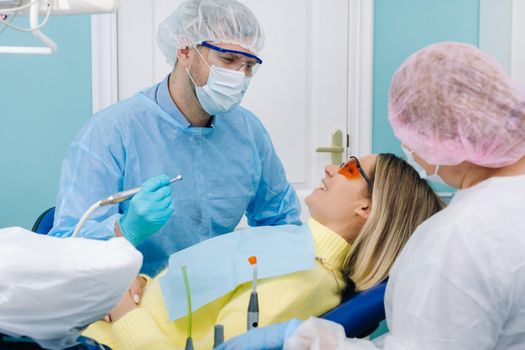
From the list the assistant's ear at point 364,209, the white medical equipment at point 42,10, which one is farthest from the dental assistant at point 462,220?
the white medical equipment at point 42,10

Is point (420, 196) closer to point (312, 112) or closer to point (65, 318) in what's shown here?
point (65, 318)

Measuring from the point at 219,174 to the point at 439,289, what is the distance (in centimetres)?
95

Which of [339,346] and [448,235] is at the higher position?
[448,235]

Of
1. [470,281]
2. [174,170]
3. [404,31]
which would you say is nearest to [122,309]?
[174,170]

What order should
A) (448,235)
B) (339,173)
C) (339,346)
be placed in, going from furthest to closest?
1. (339,173)
2. (339,346)
3. (448,235)

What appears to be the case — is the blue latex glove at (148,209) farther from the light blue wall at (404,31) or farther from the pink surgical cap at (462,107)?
the light blue wall at (404,31)

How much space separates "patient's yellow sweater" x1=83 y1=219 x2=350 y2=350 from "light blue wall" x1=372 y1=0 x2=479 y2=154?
127cm

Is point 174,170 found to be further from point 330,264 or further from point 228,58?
point 330,264

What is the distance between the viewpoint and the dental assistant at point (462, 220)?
0.97m

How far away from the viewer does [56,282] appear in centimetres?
84

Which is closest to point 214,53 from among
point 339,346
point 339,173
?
point 339,173

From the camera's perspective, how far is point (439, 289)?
38.6 inches

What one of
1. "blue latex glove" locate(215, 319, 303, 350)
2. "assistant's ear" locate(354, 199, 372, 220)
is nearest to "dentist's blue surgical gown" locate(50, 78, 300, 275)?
"assistant's ear" locate(354, 199, 372, 220)

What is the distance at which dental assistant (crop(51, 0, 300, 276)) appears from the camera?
1.67m
